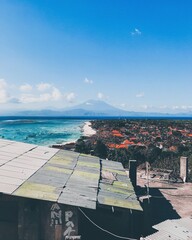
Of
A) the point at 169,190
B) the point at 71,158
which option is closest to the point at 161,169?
the point at 169,190

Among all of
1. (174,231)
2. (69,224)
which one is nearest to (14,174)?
(69,224)

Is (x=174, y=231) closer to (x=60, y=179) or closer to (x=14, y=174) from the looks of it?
(x=60, y=179)

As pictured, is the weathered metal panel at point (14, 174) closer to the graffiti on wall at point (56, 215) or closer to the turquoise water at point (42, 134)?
the graffiti on wall at point (56, 215)

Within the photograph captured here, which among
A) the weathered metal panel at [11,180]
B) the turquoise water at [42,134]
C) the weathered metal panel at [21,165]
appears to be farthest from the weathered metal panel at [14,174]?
the turquoise water at [42,134]

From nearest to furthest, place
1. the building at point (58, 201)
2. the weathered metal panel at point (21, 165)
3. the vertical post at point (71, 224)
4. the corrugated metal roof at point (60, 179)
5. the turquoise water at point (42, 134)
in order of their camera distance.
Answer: the corrugated metal roof at point (60, 179), the building at point (58, 201), the vertical post at point (71, 224), the weathered metal panel at point (21, 165), the turquoise water at point (42, 134)

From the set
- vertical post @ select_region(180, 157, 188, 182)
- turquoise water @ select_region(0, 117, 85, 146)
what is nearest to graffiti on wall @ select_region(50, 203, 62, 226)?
vertical post @ select_region(180, 157, 188, 182)

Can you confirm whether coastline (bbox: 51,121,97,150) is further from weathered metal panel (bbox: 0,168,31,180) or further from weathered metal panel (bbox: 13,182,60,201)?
weathered metal panel (bbox: 13,182,60,201)
